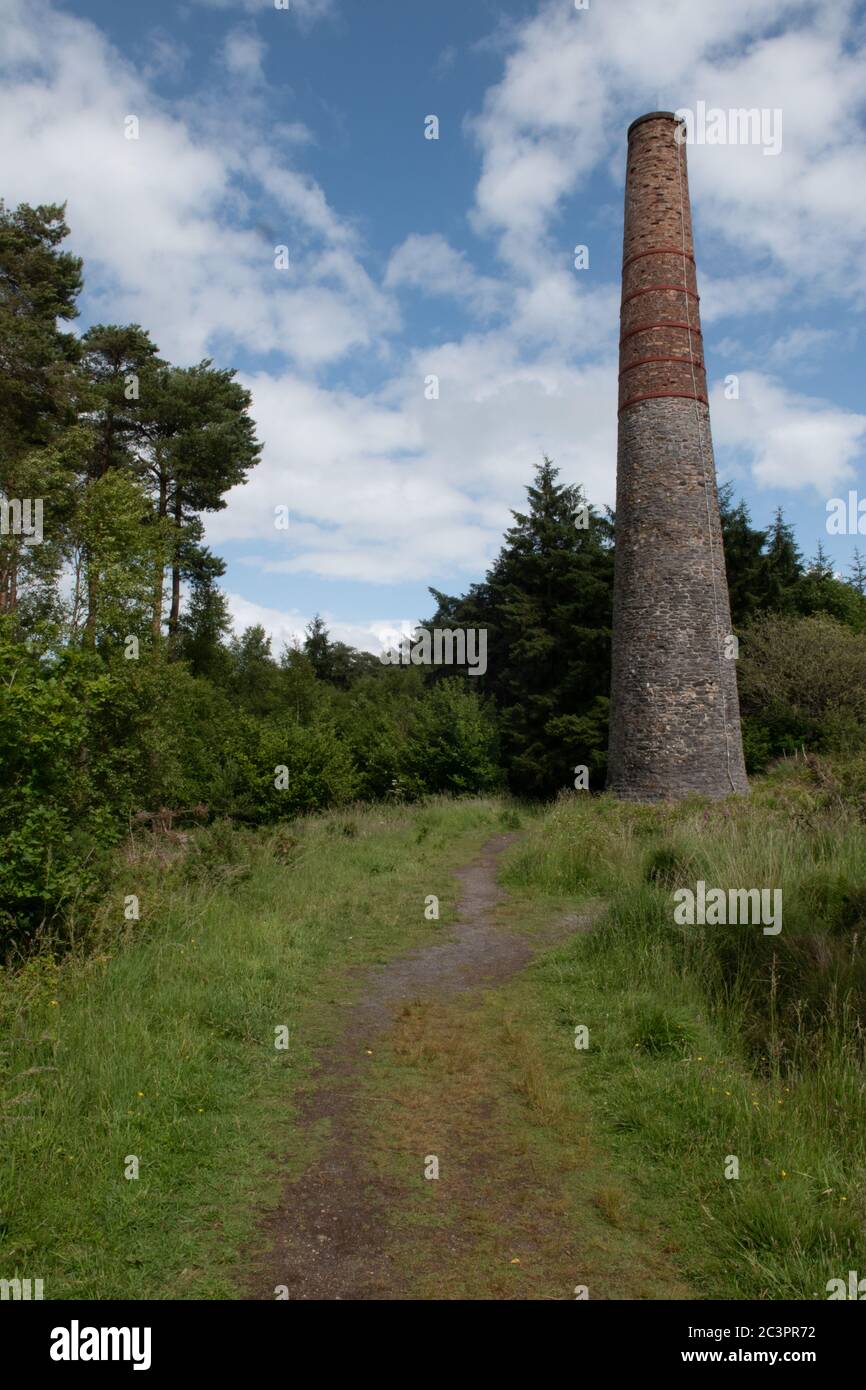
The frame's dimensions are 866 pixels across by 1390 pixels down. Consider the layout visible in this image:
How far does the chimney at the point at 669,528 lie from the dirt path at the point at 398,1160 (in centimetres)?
1022

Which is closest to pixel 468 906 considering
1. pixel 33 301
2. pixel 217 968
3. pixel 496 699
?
pixel 217 968

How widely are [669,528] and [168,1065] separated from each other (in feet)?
47.3

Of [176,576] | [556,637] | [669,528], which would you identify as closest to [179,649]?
[176,576]

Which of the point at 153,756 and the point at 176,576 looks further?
the point at 176,576

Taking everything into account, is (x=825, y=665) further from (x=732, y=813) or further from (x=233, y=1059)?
(x=233, y=1059)

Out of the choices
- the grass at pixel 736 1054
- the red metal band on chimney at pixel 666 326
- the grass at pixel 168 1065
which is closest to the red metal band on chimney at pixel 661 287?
the red metal band on chimney at pixel 666 326

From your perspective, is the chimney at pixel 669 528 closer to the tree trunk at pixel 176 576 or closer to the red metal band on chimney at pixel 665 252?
the red metal band on chimney at pixel 665 252

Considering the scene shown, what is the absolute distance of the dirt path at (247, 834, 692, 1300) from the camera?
3.37m

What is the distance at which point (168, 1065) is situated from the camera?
4.87 m

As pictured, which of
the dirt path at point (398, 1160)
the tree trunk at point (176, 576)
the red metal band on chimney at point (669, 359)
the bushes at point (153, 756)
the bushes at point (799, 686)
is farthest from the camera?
the tree trunk at point (176, 576)

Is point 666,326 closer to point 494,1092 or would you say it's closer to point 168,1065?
point 494,1092

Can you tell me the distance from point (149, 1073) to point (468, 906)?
5.89m

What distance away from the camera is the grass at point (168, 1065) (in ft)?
11.2

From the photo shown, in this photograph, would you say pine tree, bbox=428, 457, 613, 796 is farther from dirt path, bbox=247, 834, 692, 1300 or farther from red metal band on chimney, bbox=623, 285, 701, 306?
dirt path, bbox=247, 834, 692, 1300
